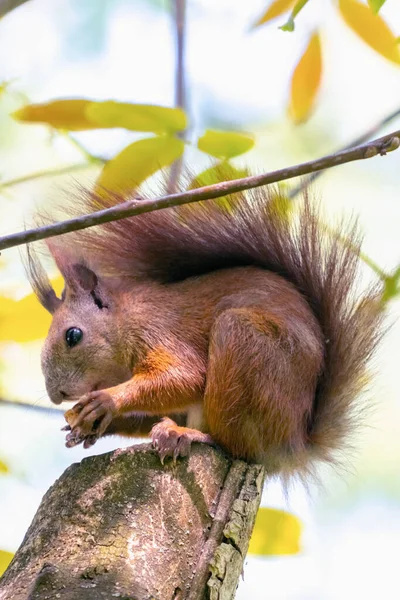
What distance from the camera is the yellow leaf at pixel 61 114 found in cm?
183

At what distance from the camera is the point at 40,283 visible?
2385 mm

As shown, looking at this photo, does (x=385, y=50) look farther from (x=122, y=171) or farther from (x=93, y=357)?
(x=93, y=357)

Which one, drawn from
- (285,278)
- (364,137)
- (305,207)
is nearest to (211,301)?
(285,278)

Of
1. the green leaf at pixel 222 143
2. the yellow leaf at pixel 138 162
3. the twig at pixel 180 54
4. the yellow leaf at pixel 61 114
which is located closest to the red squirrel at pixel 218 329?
the yellow leaf at pixel 138 162

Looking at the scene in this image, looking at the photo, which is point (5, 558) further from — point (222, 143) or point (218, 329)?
point (222, 143)

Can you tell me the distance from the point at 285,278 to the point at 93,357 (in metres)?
0.58

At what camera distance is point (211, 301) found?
2115mm

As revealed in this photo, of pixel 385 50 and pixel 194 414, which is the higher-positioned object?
pixel 385 50

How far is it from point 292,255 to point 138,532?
2.98ft

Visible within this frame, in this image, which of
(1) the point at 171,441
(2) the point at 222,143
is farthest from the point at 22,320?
(2) the point at 222,143

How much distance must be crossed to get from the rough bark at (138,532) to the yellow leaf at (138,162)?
0.64m

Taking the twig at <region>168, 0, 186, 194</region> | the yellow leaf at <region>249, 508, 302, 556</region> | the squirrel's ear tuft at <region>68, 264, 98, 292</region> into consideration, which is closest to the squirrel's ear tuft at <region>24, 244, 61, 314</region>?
the squirrel's ear tuft at <region>68, 264, 98, 292</region>

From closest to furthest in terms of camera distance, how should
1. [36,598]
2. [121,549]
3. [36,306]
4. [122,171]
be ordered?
1. [36,598]
2. [121,549]
3. [122,171]
4. [36,306]

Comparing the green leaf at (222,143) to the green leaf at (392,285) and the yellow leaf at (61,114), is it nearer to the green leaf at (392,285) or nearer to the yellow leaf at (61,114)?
the yellow leaf at (61,114)
